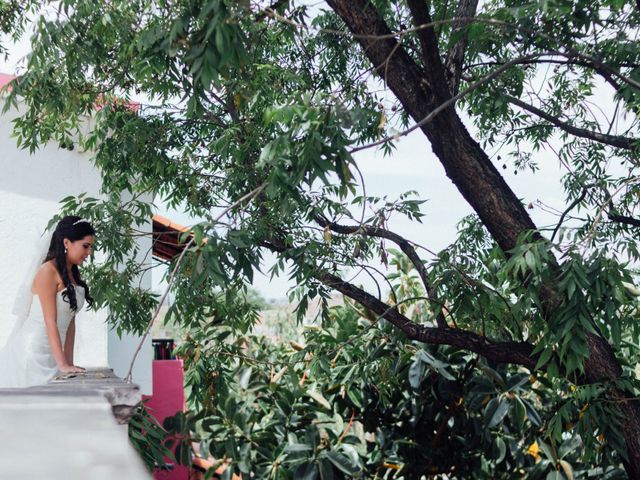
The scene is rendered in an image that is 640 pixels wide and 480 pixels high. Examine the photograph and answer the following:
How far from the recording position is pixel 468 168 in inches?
204

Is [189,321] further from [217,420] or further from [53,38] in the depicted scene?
[53,38]

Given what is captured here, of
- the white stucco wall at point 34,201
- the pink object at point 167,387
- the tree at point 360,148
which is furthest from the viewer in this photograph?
the pink object at point 167,387

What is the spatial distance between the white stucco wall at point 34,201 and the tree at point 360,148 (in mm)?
2054

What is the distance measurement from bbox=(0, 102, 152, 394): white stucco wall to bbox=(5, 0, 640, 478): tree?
205cm

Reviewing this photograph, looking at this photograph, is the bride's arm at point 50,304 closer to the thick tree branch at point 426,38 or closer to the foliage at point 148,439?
the foliage at point 148,439

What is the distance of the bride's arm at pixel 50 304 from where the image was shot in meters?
4.36

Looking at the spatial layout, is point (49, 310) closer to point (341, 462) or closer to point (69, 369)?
point (69, 369)

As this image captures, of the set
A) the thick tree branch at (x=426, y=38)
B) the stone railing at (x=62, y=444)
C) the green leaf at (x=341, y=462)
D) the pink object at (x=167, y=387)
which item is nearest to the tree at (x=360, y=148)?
the thick tree branch at (x=426, y=38)

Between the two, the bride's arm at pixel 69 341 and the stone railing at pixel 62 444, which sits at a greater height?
the bride's arm at pixel 69 341

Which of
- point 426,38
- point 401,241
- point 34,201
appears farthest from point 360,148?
point 34,201

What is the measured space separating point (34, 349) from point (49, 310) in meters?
0.26

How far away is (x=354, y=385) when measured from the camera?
6496mm

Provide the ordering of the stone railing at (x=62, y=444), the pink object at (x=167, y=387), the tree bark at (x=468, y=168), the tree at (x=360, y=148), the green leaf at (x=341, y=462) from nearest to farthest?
the stone railing at (x=62, y=444)
the tree at (x=360, y=148)
the tree bark at (x=468, y=168)
the green leaf at (x=341, y=462)
the pink object at (x=167, y=387)

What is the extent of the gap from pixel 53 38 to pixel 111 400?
269 centimetres
